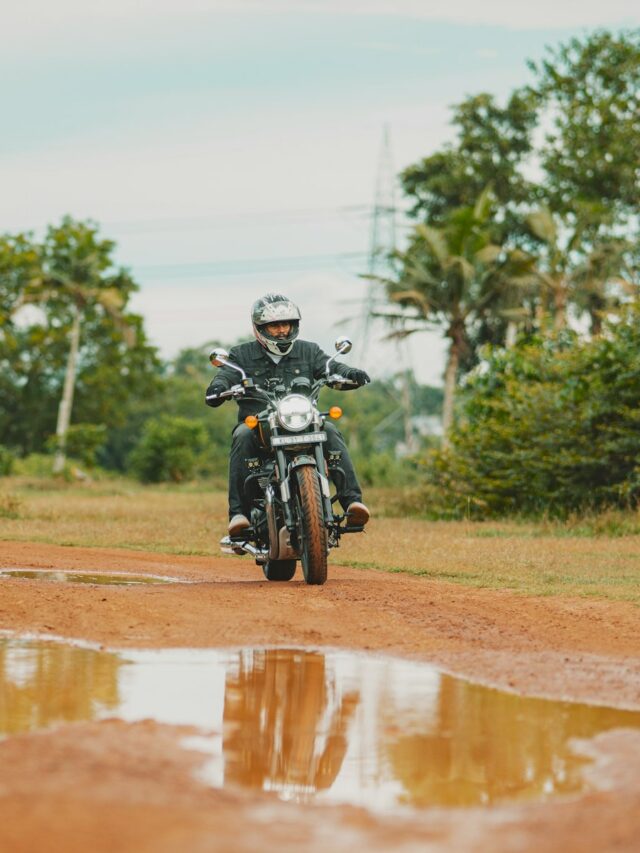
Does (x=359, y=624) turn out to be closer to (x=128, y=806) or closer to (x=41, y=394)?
(x=128, y=806)

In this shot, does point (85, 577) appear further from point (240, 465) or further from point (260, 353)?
point (260, 353)

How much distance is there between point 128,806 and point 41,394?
60.8 metres

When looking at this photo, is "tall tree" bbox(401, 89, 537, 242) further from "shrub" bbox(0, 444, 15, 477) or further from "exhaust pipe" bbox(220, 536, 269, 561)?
"exhaust pipe" bbox(220, 536, 269, 561)

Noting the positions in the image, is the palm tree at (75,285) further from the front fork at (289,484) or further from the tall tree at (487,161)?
the front fork at (289,484)

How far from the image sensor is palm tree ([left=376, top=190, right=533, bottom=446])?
4231cm

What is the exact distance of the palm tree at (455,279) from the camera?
42.3 metres

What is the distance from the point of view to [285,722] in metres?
5.15

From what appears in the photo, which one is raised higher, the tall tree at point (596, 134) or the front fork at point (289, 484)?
the tall tree at point (596, 134)

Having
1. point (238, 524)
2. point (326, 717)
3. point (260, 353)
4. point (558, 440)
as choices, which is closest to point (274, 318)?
point (260, 353)

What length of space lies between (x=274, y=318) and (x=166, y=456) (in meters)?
41.6

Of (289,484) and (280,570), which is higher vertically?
(289,484)

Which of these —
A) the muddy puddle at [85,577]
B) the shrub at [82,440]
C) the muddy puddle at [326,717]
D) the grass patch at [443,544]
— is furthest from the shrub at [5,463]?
the muddy puddle at [326,717]

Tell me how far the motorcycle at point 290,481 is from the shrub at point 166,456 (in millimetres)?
41164

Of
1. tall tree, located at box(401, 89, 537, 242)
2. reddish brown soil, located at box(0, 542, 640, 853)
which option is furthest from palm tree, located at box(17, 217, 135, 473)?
reddish brown soil, located at box(0, 542, 640, 853)
